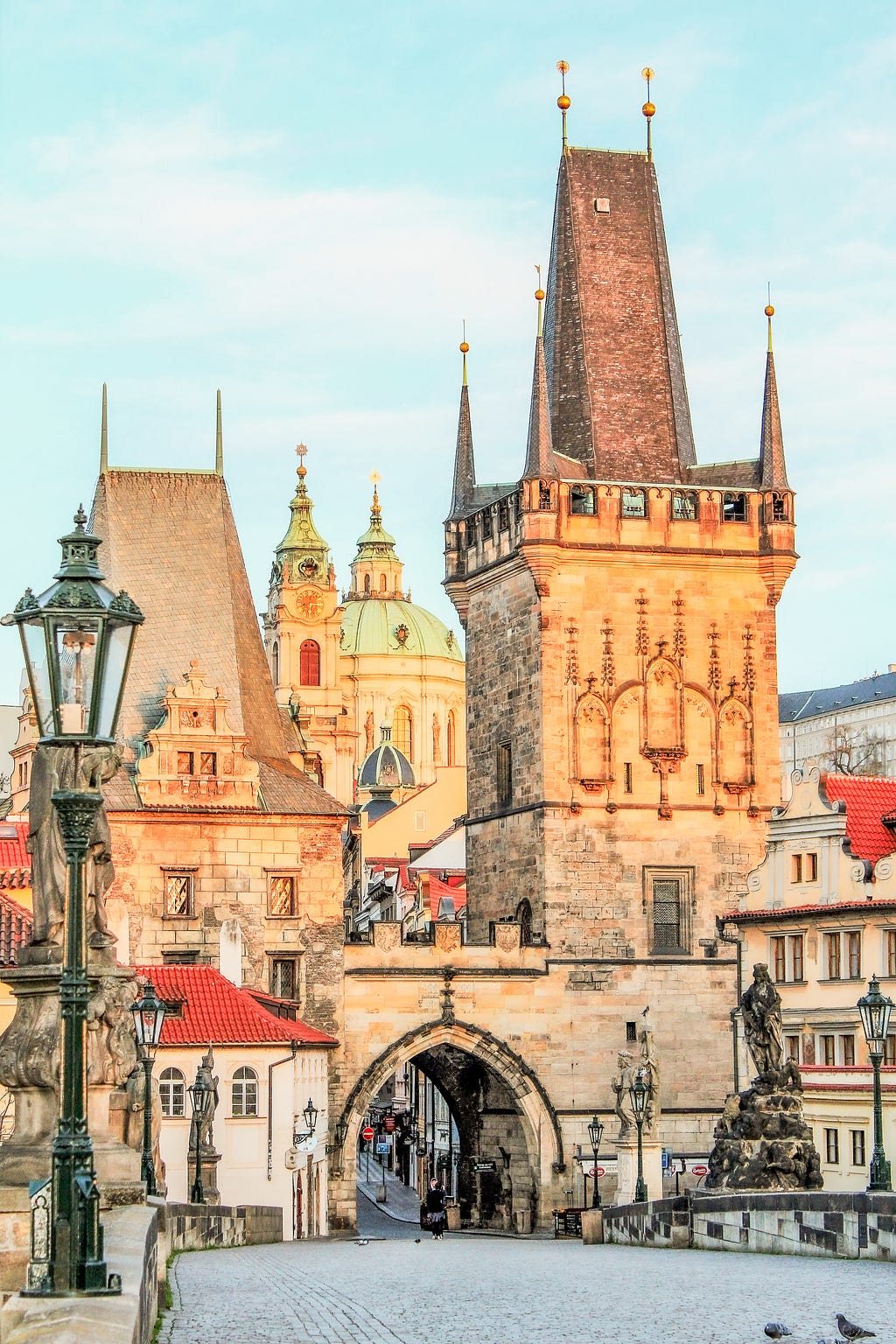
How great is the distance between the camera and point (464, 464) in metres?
64.1

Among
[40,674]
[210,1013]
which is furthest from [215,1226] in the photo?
[210,1013]

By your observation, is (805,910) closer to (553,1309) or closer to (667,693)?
(667,693)

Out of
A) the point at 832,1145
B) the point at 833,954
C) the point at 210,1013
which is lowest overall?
the point at 832,1145

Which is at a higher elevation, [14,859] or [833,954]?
[14,859]

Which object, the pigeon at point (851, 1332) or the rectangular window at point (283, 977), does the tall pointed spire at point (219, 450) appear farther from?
the pigeon at point (851, 1332)

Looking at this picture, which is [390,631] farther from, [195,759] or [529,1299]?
[529,1299]

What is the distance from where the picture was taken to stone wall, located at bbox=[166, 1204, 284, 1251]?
87.4 ft

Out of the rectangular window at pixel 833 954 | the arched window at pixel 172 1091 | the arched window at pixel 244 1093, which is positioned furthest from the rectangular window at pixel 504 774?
the arched window at pixel 172 1091

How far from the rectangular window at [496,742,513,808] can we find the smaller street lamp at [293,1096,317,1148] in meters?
12.6

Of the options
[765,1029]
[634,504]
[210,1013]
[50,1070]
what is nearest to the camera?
[50,1070]

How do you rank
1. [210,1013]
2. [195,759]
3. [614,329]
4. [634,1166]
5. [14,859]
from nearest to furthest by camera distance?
1. [634,1166]
2. [210,1013]
3. [14,859]
4. [195,759]
5. [614,329]

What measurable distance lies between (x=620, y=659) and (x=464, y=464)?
8506mm

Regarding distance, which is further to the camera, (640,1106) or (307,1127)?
(307,1127)

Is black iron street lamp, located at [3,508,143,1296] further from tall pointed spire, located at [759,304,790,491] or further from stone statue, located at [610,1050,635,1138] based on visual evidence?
tall pointed spire, located at [759,304,790,491]
